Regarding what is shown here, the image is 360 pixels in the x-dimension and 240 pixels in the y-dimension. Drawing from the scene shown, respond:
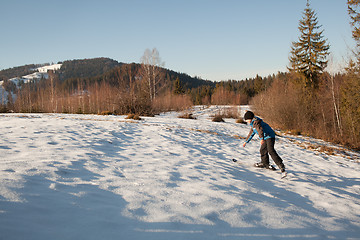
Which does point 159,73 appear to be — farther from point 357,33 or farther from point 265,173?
point 265,173

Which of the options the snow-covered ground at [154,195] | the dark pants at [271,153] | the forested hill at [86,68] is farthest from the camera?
the forested hill at [86,68]

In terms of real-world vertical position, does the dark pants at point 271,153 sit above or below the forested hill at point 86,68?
below

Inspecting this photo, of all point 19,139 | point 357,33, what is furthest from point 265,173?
point 357,33

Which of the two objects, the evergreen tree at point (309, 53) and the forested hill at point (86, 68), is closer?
the evergreen tree at point (309, 53)

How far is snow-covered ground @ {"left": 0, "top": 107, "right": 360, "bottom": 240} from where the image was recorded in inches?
91.7

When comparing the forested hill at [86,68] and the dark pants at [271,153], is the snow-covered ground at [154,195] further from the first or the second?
the forested hill at [86,68]

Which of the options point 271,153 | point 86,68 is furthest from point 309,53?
point 86,68

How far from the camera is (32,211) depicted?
2.34 metres

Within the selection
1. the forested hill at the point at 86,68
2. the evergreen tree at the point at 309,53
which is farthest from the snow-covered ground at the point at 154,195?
the forested hill at the point at 86,68

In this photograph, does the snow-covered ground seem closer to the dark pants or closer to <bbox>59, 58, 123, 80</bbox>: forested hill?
the dark pants

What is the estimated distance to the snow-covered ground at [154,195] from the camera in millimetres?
2328

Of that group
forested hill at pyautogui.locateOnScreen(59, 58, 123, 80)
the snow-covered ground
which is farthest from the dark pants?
forested hill at pyautogui.locateOnScreen(59, 58, 123, 80)

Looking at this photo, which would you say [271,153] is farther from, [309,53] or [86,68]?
[86,68]

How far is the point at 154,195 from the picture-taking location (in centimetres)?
325
